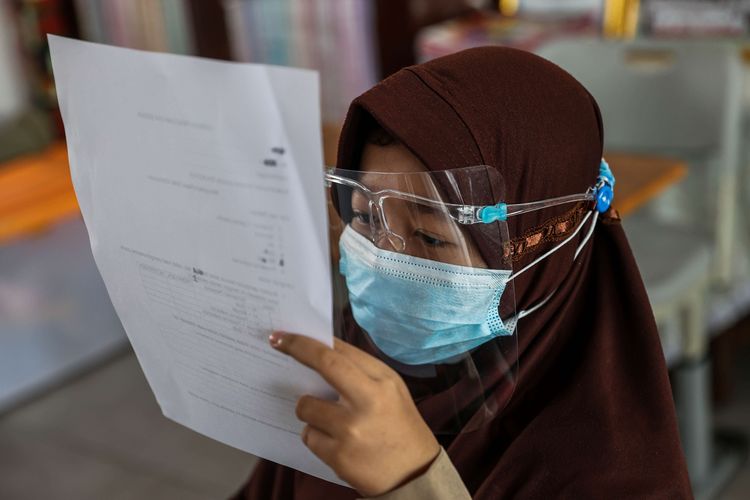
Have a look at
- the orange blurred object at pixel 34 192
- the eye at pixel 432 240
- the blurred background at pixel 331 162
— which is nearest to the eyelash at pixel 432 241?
the eye at pixel 432 240

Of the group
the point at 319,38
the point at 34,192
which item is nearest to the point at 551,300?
the point at 34,192

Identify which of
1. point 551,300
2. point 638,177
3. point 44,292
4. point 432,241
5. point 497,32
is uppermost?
point 432,241

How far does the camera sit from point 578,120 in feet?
3.18

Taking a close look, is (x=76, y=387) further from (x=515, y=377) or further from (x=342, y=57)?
(x=515, y=377)

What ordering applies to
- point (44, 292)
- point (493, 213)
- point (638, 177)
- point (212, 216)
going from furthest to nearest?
point (44, 292) → point (638, 177) → point (493, 213) → point (212, 216)

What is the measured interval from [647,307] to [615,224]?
10 centimetres

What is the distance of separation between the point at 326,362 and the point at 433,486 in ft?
0.48

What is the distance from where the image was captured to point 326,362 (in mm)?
681

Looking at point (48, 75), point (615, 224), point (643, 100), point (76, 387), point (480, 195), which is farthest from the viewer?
point (48, 75)

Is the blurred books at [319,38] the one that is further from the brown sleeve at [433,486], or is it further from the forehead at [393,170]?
the brown sleeve at [433,486]

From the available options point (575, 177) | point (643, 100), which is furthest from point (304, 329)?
point (643, 100)

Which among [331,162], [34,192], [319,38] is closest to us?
[331,162]

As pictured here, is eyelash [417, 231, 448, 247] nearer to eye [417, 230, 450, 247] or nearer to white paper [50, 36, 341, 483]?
eye [417, 230, 450, 247]

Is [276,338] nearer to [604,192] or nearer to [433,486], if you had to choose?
[433,486]
